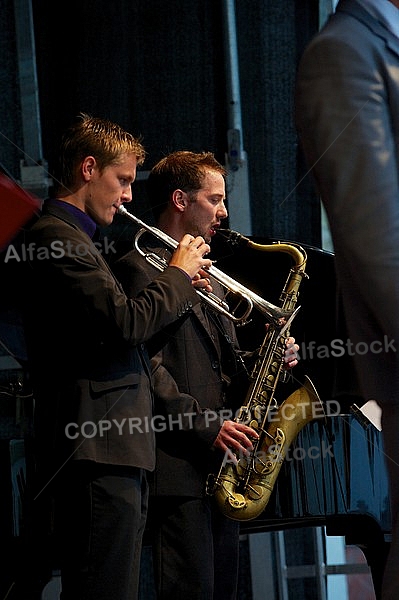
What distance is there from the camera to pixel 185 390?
111 inches

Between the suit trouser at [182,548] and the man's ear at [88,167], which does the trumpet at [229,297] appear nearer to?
the man's ear at [88,167]

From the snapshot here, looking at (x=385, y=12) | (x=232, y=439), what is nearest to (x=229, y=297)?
(x=232, y=439)

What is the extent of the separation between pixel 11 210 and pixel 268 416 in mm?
1007

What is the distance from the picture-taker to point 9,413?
302 cm

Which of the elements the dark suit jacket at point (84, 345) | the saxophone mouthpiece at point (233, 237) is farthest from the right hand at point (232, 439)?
the saxophone mouthpiece at point (233, 237)

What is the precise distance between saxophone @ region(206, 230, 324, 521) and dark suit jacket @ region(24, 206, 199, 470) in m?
0.62

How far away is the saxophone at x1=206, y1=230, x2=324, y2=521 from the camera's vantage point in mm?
3010

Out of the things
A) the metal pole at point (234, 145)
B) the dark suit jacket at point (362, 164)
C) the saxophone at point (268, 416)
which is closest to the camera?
the dark suit jacket at point (362, 164)

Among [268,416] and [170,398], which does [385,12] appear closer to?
[170,398]

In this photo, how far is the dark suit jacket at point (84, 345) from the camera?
2375mm

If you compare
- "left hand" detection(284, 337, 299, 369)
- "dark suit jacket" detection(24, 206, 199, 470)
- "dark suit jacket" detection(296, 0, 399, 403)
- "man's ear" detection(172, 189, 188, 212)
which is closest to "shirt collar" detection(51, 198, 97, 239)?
"dark suit jacket" detection(24, 206, 199, 470)

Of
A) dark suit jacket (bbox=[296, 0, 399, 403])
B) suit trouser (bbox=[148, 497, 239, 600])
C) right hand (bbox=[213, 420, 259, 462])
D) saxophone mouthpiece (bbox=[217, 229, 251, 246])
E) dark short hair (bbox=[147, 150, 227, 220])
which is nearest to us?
dark suit jacket (bbox=[296, 0, 399, 403])

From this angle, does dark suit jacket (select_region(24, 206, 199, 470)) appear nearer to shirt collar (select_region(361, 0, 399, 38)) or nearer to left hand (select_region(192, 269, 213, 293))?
left hand (select_region(192, 269, 213, 293))

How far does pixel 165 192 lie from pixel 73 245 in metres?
0.74
